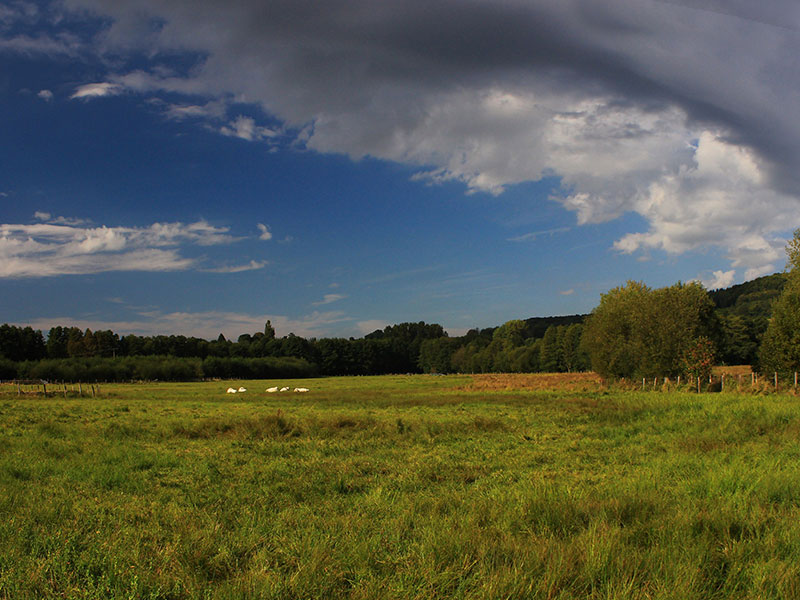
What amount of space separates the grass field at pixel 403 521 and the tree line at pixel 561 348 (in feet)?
144

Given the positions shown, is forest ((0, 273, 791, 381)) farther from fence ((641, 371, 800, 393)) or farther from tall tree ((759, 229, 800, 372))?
fence ((641, 371, 800, 393))

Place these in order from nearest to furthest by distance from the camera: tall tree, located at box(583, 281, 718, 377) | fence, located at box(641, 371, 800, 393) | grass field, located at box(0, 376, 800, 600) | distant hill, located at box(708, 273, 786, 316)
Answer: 1. grass field, located at box(0, 376, 800, 600)
2. fence, located at box(641, 371, 800, 393)
3. tall tree, located at box(583, 281, 718, 377)
4. distant hill, located at box(708, 273, 786, 316)

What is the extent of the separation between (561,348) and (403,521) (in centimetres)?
14128

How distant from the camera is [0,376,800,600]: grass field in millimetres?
4953

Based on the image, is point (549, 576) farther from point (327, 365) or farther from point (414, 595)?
point (327, 365)

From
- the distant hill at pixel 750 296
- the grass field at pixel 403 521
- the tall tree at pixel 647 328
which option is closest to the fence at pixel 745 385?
the tall tree at pixel 647 328

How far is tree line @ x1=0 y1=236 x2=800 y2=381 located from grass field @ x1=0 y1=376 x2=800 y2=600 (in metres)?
43.9

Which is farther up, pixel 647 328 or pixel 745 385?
pixel 647 328

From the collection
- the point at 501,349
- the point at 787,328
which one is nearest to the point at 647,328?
the point at 787,328

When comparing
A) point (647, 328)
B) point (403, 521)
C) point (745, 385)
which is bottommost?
point (745, 385)

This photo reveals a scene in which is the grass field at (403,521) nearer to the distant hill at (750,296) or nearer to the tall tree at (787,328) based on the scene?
the tall tree at (787,328)

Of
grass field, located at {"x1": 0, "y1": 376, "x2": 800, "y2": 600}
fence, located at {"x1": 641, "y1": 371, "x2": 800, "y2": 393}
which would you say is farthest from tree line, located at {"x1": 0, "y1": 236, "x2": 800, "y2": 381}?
grass field, located at {"x1": 0, "y1": 376, "x2": 800, "y2": 600}

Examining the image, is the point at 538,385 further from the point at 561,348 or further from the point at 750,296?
the point at 750,296

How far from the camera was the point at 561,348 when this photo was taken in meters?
141
